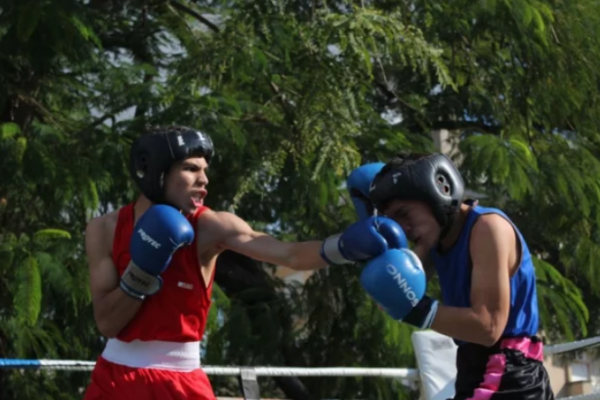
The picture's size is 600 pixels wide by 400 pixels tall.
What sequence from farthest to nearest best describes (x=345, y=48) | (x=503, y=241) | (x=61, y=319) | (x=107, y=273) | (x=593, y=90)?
(x=593, y=90)
(x=61, y=319)
(x=345, y=48)
(x=107, y=273)
(x=503, y=241)

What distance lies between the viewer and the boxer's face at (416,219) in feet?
9.96

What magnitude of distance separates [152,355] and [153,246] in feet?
1.12

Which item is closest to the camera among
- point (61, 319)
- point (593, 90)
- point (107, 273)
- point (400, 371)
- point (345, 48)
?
point (107, 273)

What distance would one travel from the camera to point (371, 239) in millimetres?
3041

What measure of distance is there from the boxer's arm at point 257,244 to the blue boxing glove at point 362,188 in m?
0.26

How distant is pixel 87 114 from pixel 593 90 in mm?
3129

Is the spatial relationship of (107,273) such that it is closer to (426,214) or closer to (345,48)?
(426,214)

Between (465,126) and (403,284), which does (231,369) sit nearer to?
(403,284)

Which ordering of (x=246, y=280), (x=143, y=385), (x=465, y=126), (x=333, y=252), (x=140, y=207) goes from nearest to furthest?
(x=333, y=252) < (x=143, y=385) < (x=140, y=207) < (x=246, y=280) < (x=465, y=126)

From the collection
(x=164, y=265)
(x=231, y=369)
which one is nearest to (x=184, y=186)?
(x=164, y=265)

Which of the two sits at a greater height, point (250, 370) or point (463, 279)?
point (463, 279)

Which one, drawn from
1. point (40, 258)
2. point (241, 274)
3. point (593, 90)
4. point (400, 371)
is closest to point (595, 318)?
point (593, 90)

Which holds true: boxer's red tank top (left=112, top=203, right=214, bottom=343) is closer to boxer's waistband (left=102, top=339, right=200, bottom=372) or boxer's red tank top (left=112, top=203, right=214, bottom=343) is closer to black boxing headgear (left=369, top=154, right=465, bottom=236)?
boxer's waistband (left=102, top=339, right=200, bottom=372)

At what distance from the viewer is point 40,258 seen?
18.6ft
